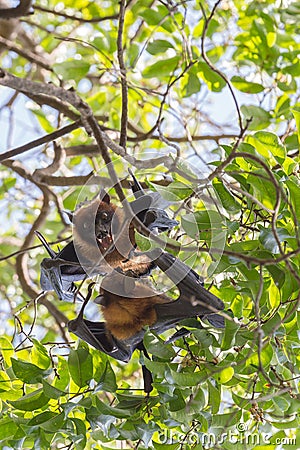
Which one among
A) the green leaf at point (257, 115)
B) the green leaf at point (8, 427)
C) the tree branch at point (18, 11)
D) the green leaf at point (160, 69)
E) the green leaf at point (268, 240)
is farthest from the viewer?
the green leaf at point (160, 69)

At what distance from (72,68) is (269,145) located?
27.1 inches

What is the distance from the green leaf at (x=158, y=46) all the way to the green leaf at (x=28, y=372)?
81 centimetres

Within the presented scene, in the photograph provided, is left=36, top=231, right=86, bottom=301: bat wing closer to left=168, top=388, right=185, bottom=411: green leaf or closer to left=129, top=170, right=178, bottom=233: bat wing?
left=129, top=170, right=178, bottom=233: bat wing

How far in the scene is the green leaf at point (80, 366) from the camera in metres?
0.88

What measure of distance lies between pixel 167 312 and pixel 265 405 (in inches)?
8.3

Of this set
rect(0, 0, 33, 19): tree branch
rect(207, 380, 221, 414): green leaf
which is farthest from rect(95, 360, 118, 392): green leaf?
rect(0, 0, 33, 19): tree branch

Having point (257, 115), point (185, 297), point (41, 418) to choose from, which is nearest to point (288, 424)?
point (185, 297)

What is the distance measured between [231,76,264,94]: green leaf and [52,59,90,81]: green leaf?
342 mm

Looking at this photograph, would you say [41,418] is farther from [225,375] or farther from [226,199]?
[226,199]

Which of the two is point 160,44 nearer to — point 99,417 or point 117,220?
point 117,220

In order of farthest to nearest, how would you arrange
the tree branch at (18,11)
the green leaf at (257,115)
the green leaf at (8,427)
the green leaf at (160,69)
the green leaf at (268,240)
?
1. the green leaf at (160,69)
2. the green leaf at (257,115)
3. the tree branch at (18,11)
4. the green leaf at (8,427)
5. the green leaf at (268,240)

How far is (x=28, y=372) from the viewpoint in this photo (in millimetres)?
893

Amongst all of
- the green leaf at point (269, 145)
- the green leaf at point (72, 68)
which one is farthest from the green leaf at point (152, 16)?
the green leaf at point (269, 145)

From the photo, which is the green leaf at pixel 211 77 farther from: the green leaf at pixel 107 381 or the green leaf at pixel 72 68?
the green leaf at pixel 107 381
